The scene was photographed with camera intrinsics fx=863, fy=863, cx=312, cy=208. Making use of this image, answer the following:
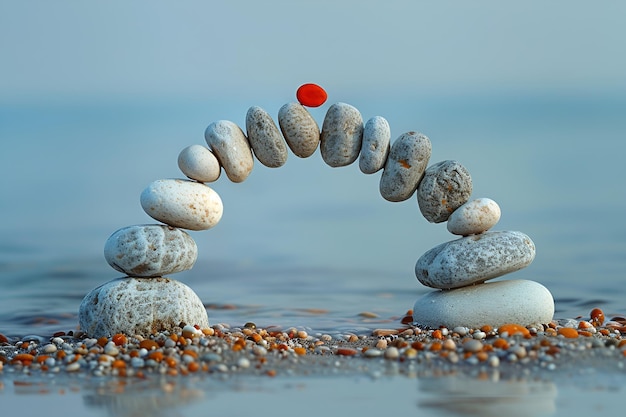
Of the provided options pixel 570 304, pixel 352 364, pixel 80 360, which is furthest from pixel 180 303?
pixel 570 304

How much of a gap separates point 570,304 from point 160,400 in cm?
507

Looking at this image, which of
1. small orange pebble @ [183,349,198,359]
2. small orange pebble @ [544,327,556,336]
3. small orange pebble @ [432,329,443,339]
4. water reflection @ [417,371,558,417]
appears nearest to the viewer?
water reflection @ [417,371,558,417]

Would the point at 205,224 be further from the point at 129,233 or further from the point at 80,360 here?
the point at 80,360

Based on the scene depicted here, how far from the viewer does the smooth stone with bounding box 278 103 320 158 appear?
7.22m

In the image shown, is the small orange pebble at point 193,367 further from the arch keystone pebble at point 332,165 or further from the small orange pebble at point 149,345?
the arch keystone pebble at point 332,165

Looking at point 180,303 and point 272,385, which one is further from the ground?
point 180,303

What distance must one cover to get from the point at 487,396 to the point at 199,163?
325cm

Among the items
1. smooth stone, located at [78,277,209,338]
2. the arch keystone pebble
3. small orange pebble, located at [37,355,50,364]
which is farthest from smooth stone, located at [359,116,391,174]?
small orange pebble, located at [37,355,50,364]

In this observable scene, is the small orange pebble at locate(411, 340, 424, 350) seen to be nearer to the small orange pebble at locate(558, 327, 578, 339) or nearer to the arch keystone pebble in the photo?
the arch keystone pebble

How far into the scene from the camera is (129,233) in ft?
22.7

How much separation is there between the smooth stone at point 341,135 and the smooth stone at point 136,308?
1694mm

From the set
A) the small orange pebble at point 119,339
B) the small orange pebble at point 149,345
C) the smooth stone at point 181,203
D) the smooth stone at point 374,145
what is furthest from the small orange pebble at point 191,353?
the smooth stone at point 374,145

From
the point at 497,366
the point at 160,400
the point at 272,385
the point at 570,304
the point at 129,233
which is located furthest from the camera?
the point at 570,304

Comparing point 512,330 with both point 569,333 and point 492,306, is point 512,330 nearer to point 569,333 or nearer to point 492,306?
point 569,333
